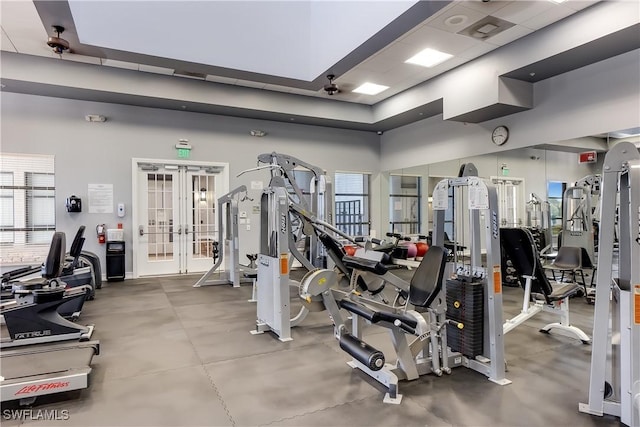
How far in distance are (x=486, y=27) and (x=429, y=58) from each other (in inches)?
48.5

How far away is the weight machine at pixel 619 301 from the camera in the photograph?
7.47 ft

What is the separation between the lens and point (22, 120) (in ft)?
22.7

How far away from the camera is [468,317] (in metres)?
3.07

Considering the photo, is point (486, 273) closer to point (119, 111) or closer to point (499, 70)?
point (499, 70)

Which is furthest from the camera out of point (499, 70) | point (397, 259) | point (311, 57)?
point (397, 259)

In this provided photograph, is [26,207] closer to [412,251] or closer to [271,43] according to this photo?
[271,43]

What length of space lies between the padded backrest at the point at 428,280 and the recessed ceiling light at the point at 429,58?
165 inches

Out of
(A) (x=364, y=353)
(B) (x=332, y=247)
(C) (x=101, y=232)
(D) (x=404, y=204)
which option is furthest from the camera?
(D) (x=404, y=204)

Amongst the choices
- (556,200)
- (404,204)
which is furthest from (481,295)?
(404,204)

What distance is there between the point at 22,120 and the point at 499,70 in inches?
323

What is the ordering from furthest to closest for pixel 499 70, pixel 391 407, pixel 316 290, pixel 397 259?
pixel 397 259 → pixel 499 70 → pixel 316 290 → pixel 391 407

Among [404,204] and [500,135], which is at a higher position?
[500,135]

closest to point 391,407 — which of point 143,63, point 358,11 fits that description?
point 358,11

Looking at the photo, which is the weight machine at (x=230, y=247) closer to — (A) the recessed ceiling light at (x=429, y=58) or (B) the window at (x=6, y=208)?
(B) the window at (x=6, y=208)
